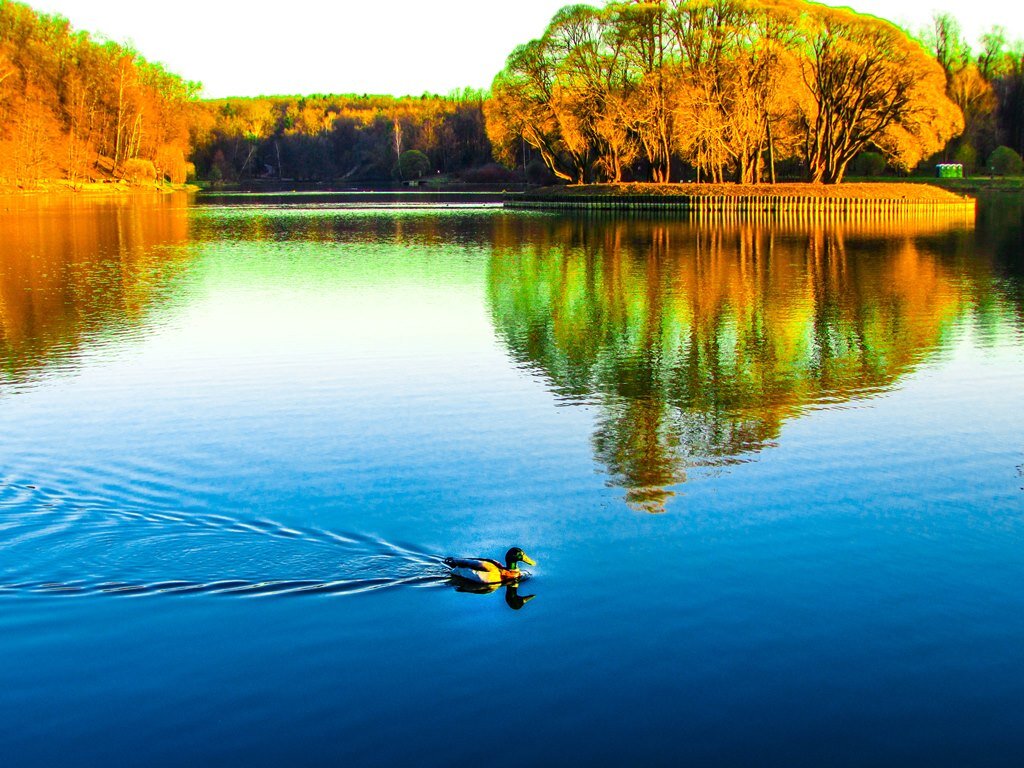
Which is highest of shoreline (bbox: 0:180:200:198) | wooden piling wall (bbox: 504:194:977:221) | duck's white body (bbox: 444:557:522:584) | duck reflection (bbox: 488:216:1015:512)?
shoreline (bbox: 0:180:200:198)

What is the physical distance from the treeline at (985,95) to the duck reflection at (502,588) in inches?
3640

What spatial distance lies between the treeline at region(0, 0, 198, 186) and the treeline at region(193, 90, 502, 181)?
80.5ft

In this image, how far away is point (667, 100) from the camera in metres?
60.2

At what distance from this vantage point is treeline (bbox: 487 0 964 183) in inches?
2216

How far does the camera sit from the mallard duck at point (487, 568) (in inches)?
303

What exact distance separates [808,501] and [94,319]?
15.1 metres

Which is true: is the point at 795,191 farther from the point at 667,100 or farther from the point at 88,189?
the point at 88,189

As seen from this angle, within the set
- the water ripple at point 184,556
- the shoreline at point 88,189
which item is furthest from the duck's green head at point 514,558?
the shoreline at point 88,189

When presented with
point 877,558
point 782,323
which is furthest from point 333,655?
point 782,323

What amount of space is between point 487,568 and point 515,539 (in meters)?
1.10

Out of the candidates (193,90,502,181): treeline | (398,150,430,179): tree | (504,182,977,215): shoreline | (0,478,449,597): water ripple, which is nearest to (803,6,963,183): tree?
(504,182,977,215): shoreline

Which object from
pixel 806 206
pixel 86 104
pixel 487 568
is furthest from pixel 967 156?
pixel 487 568

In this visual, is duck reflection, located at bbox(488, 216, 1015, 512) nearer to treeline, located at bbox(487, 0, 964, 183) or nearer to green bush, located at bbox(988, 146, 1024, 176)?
treeline, located at bbox(487, 0, 964, 183)

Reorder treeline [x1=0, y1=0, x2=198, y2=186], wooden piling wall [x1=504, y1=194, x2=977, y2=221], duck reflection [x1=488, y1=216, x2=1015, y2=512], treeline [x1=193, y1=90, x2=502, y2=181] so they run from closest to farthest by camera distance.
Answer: duck reflection [x1=488, y1=216, x2=1015, y2=512], wooden piling wall [x1=504, y1=194, x2=977, y2=221], treeline [x1=0, y1=0, x2=198, y2=186], treeline [x1=193, y1=90, x2=502, y2=181]
